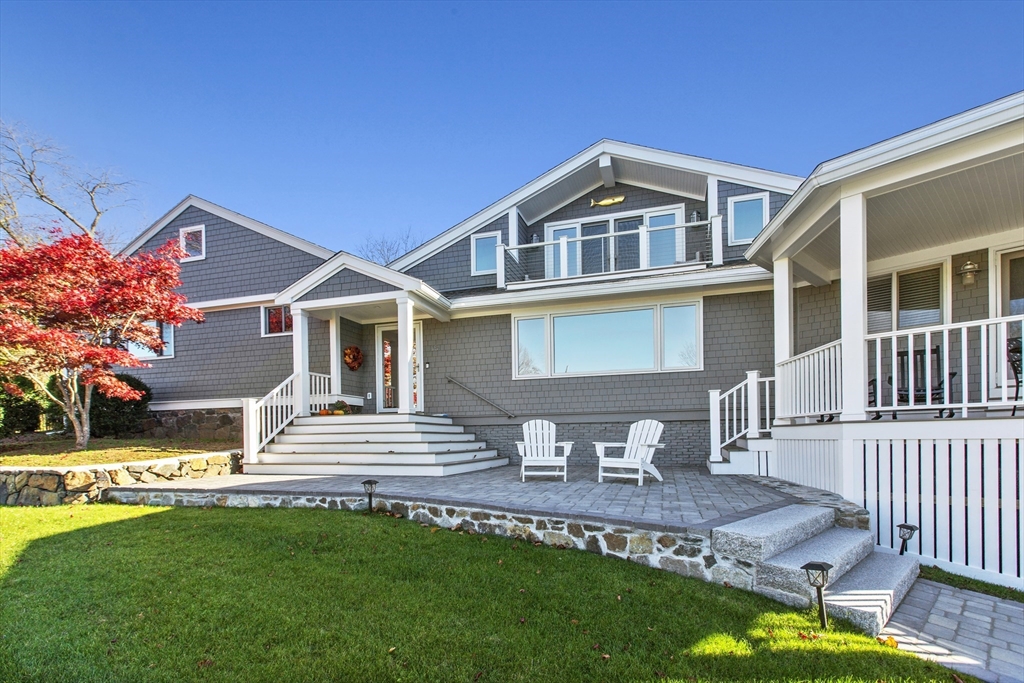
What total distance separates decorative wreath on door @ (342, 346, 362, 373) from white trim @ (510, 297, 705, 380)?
3.42 m

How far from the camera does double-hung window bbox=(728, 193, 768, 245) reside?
9.49 meters

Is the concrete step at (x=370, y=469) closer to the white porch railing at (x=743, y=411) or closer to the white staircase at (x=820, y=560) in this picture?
the white porch railing at (x=743, y=411)

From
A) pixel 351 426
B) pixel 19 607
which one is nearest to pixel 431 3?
pixel 351 426

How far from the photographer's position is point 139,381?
463 inches

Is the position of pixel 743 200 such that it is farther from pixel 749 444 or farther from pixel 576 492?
pixel 576 492

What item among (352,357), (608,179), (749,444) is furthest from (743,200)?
(352,357)

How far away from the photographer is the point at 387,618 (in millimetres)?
3338

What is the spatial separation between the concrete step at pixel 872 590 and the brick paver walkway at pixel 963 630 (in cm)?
10

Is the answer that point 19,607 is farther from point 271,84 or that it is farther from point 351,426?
point 271,84

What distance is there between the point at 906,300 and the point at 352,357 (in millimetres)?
9665

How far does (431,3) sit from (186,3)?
5.35 metres

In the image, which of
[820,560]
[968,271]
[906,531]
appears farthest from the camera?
[968,271]

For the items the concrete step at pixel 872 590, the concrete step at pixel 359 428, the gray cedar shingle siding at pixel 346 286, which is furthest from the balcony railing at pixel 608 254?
the concrete step at pixel 872 590

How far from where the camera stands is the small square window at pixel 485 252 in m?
11.0
